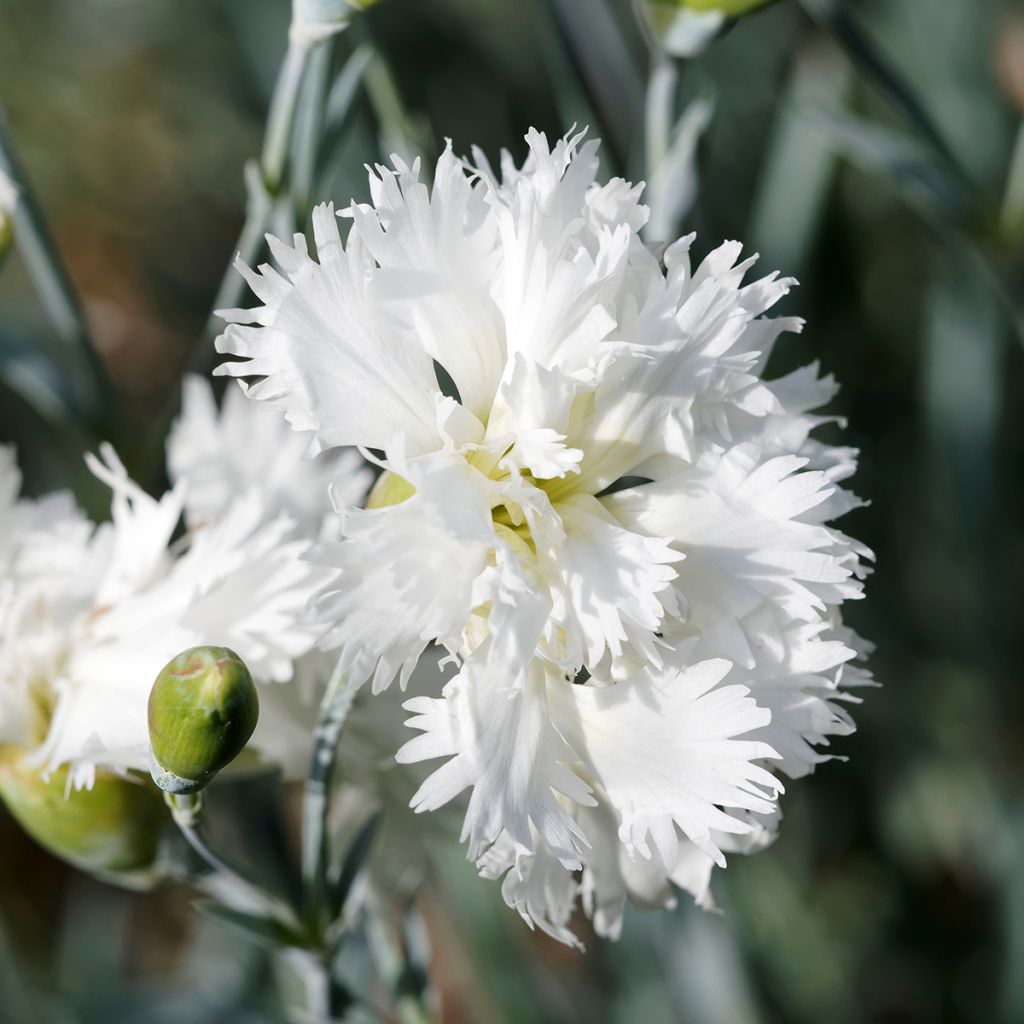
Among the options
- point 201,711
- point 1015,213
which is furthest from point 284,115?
point 1015,213

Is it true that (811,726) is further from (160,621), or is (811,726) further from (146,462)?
(146,462)

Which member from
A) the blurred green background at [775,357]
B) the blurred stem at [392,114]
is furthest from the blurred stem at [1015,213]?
the blurred stem at [392,114]

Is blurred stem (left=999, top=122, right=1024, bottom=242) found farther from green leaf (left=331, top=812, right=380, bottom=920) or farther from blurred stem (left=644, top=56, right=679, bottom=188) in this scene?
green leaf (left=331, top=812, right=380, bottom=920)

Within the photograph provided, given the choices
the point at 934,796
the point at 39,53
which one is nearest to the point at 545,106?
the point at 39,53

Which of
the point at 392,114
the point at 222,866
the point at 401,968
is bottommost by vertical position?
the point at 401,968

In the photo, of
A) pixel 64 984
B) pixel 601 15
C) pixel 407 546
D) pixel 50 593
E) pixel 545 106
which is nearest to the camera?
pixel 407 546

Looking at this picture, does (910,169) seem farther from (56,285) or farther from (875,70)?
(56,285)
